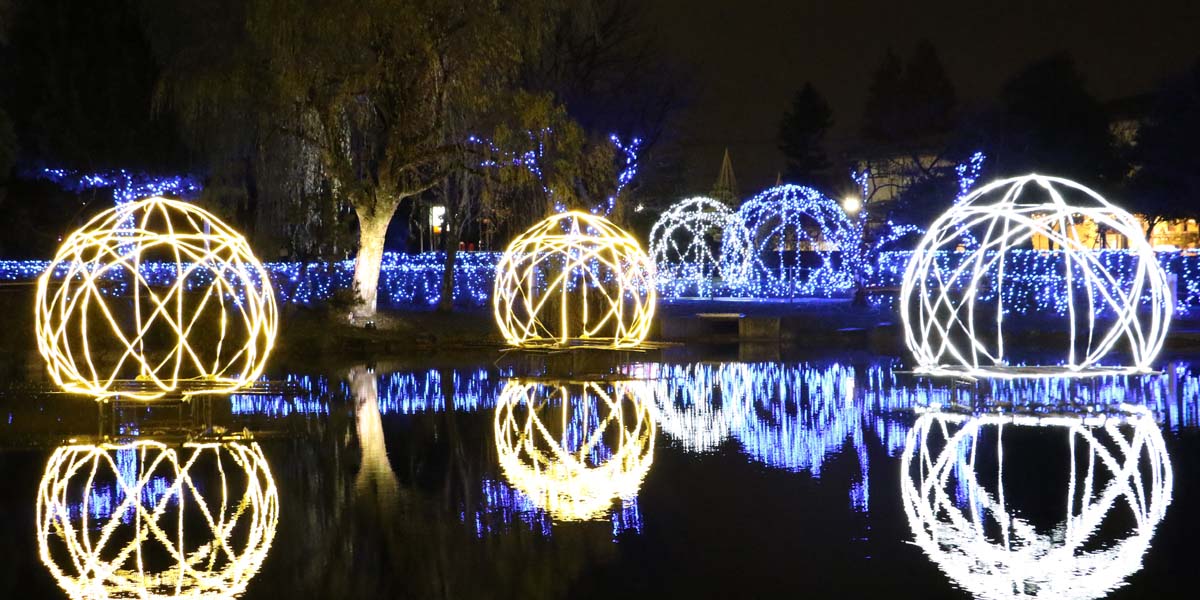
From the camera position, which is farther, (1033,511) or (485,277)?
(485,277)

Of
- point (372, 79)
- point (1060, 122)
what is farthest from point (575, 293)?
point (1060, 122)

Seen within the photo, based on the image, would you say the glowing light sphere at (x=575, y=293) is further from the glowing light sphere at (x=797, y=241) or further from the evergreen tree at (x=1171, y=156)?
the evergreen tree at (x=1171, y=156)

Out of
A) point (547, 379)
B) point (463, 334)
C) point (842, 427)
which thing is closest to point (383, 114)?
point (463, 334)

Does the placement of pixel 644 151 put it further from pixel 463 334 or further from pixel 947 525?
pixel 947 525

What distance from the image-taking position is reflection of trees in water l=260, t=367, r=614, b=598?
7246 millimetres

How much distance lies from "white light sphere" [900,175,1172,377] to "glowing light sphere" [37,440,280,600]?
8065 mm

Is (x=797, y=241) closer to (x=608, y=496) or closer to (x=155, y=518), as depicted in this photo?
(x=608, y=496)

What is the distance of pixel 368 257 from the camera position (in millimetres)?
27078

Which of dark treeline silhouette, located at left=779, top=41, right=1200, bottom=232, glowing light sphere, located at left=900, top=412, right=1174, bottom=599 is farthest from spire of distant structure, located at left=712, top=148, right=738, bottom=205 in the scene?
glowing light sphere, located at left=900, top=412, right=1174, bottom=599

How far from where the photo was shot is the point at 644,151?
41531mm

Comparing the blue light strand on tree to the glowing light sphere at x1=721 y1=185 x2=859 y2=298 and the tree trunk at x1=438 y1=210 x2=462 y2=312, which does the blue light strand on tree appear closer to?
the glowing light sphere at x1=721 y1=185 x2=859 y2=298

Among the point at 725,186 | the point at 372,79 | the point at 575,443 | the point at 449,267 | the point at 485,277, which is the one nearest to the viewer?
the point at 575,443

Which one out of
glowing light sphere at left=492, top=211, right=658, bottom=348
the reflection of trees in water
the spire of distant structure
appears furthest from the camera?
the spire of distant structure

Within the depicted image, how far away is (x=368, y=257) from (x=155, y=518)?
18234 millimetres
